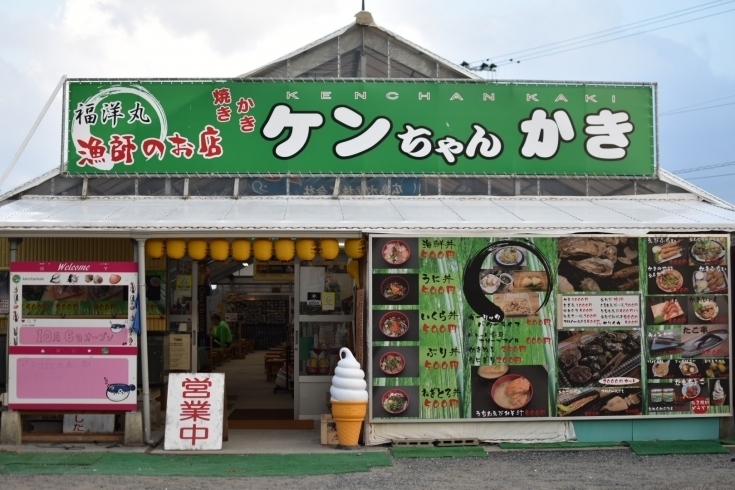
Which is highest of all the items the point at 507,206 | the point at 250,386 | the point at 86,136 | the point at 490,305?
the point at 86,136

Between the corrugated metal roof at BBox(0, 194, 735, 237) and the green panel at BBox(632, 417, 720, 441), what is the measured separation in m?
2.52

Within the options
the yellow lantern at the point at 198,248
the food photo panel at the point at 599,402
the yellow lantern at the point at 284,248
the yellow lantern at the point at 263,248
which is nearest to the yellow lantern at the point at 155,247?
the yellow lantern at the point at 198,248

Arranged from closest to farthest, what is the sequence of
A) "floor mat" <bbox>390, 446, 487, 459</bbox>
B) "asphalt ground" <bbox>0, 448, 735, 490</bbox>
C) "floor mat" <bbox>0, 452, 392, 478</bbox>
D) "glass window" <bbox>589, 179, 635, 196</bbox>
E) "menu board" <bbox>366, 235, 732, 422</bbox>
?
"asphalt ground" <bbox>0, 448, 735, 490</bbox> → "floor mat" <bbox>0, 452, 392, 478</bbox> → "floor mat" <bbox>390, 446, 487, 459</bbox> → "menu board" <bbox>366, 235, 732, 422</bbox> → "glass window" <bbox>589, 179, 635, 196</bbox>

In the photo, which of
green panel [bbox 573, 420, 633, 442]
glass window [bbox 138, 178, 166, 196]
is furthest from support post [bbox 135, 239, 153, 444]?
green panel [bbox 573, 420, 633, 442]

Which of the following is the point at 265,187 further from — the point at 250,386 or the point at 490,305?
the point at 250,386

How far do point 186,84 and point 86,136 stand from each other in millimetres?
1612

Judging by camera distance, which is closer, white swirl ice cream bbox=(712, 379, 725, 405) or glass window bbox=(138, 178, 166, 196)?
white swirl ice cream bbox=(712, 379, 725, 405)

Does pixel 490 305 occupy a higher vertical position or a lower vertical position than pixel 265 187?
lower

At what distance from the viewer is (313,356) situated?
1311 cm

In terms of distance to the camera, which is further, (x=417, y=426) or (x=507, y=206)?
(x=507, y=206)

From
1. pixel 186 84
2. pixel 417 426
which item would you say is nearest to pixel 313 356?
pixel 417 426

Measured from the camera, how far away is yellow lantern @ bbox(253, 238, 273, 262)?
11242 mm

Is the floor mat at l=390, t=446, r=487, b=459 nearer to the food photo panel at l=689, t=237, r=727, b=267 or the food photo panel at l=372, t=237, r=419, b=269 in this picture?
the food photo panel at l=372, t=237, r=419, b=269

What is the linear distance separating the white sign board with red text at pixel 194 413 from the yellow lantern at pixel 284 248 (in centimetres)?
170
